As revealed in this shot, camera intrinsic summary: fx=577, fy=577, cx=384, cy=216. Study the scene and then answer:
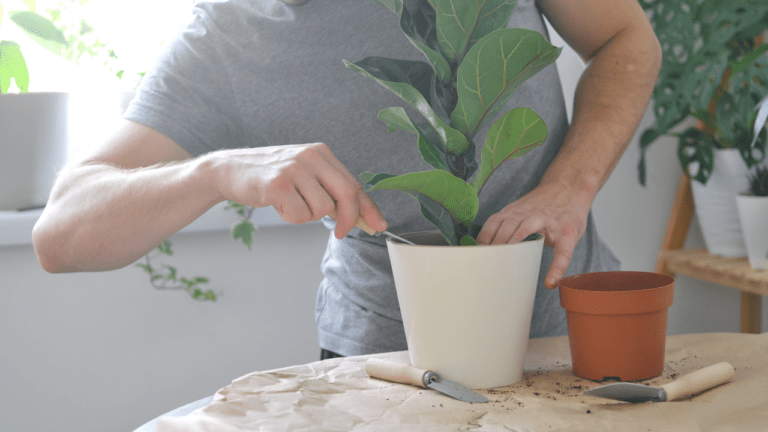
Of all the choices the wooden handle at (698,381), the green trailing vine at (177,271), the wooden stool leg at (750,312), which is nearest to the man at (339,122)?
the wooden handle at (698,381)

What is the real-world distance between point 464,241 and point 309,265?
1.04 m

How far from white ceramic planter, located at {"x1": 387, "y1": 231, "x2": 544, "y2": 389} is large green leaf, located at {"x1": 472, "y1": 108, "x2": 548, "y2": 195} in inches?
3.2

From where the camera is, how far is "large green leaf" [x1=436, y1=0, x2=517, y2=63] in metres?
0.48

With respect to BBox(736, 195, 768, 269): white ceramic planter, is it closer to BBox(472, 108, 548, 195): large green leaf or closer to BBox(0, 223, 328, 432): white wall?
BBox(0, 223, 328, 432): white wall

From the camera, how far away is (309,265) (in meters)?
1.53

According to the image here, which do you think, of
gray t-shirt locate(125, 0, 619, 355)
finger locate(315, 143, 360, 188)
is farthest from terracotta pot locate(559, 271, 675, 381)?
gray t-shirt locate(125, 0, 619, 355)

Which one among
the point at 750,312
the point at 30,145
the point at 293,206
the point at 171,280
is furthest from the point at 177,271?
the point at 750,312

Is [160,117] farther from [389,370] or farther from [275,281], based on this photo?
[275,281]

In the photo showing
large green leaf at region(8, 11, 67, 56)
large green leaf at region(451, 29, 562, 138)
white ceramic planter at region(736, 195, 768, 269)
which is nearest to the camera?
large green leaf at region(451, 29, 562, 138)

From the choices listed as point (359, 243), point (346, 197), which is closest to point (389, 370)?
point (346, 197)

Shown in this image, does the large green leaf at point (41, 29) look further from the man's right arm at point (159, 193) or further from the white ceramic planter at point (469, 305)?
the white ceramic planter at point (469, 305)

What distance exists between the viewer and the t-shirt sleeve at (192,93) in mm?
773

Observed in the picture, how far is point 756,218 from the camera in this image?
137cm

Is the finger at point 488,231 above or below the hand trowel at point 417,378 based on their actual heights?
above
